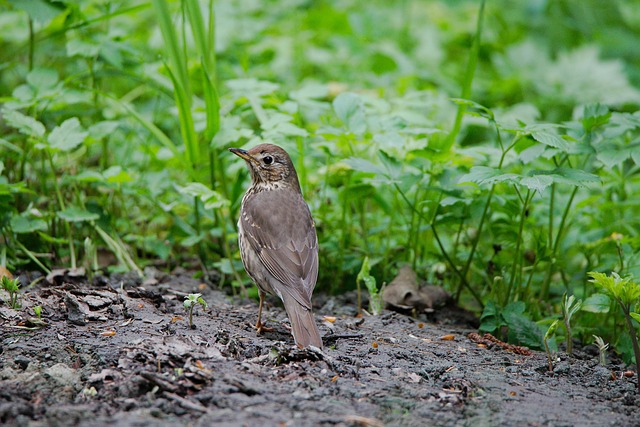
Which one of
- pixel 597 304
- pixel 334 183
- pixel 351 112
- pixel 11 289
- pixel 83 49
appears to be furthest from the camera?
pixel 334 183

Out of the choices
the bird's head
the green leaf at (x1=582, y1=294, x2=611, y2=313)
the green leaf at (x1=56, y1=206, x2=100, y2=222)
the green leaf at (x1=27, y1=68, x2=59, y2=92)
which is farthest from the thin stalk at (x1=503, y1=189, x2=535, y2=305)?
the green leaf at (x1=27, y1=68, x2=59, y2=92)

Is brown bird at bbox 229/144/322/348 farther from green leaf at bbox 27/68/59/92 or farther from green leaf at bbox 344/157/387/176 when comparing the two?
green leaf at bbox 27/68/59/92

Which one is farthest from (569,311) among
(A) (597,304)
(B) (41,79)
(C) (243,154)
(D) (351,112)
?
(B) (41,79)

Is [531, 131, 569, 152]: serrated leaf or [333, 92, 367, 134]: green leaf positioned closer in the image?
[531, 131, 569, 152]: serrated leaf

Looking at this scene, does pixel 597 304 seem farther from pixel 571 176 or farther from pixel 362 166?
pixel 362 166

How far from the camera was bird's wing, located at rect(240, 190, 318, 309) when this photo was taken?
14.3 ft

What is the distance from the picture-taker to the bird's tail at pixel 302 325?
3832 millimetres

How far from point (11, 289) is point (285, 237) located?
5.14 ft

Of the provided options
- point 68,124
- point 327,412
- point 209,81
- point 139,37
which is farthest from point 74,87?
point 327,412

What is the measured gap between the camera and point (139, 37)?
306 inches

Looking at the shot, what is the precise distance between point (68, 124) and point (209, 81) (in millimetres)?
910

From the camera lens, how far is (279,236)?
4598 millimetres

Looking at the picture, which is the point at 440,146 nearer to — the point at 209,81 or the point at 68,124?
the point at 209,81

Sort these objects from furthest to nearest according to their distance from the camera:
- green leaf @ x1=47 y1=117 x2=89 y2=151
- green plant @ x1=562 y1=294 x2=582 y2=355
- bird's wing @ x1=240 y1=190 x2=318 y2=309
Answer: green leaf @ x1=47 y1=117 x2=89 y2=151 < bird's wing @ x1=240 y1=190 x2=318 y2=309 < green plant @ x1=562 y1=294 x2=582 y2=355
